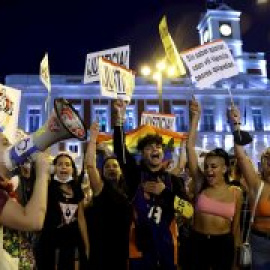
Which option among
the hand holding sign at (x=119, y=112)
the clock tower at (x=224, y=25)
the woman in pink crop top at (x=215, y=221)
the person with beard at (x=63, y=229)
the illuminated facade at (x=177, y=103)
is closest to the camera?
the woman in pink crop top at (x=215, y=221)

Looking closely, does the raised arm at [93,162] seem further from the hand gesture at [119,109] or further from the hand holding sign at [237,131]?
the hand holding sign at [237,131]

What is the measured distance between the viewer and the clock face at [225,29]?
169ft

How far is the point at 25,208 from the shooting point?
8.34ft

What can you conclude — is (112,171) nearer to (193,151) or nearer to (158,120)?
(193,151)

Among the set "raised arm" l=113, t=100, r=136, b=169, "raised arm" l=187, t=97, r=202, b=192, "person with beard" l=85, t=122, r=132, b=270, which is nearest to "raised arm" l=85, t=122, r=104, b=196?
"person with beard" l=85, t=122, r=132, b=270

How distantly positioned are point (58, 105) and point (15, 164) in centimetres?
64

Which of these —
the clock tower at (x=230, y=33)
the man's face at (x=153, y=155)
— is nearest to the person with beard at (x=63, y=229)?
the man's face at (x=153, y=155)

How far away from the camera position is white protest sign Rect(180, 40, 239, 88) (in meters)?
6.37

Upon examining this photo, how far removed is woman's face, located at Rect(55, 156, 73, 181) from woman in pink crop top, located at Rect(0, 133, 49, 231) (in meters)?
2.44

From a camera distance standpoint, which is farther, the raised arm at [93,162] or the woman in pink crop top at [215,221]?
the raised arm at [93,162]

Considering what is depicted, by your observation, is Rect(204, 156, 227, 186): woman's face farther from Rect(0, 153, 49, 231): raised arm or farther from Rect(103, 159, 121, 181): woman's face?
Rect(0, 153, 49, 231): raised arm

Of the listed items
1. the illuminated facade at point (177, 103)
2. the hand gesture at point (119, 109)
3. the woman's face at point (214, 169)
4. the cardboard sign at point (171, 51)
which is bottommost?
the woman's face at point (214, 169)

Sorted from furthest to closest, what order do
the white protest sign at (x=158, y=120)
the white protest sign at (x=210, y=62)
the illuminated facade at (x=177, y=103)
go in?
1. the illuminated facade at (x=177, y=103)
2. the white protest sign at (x=158, y=120)
3. the white protest sign at (x=210, y=62)

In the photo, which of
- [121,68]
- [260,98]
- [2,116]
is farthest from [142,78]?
[2,116]
